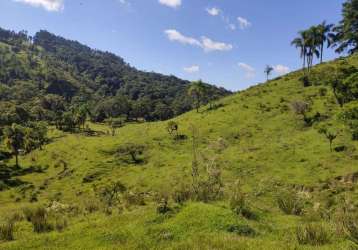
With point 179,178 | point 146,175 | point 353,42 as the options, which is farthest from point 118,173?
point 353,42

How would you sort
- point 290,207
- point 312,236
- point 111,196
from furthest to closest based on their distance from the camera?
point 111,196 → point 290,207 → point 312,236

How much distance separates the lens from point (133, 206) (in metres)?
16.5

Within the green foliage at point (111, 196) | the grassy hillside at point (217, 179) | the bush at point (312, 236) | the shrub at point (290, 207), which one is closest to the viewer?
the bush at point (312, 236)

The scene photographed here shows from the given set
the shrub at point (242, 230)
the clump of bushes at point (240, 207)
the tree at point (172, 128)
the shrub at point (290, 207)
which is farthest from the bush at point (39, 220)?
the tree at point (172, 128)

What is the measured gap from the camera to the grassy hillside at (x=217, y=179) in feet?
37.2

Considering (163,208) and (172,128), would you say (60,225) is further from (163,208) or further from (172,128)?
(172,128)

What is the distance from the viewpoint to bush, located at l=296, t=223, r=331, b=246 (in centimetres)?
1077

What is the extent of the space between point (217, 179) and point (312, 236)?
738 centimetres

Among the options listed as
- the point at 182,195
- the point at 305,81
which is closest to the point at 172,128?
the point at 305,81

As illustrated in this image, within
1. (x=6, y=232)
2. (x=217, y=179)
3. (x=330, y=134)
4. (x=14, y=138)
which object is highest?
(x=330, y=134)

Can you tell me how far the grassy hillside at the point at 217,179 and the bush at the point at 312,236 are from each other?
4cm

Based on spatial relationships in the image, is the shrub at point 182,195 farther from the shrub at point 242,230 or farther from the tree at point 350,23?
the tree at point 350,23

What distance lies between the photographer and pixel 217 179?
59.0 feet

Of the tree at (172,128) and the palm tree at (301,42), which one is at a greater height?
the palm tree at (301,42)
